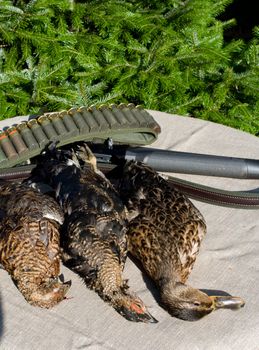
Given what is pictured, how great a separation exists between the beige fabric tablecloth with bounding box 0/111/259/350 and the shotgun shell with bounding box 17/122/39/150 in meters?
1.25

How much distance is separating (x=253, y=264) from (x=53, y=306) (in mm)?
1316

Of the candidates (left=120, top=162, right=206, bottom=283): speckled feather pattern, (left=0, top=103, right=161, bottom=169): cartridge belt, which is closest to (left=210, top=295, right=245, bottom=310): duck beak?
(left=120, top=162, right=206, bottom=283): speckled feather pattern

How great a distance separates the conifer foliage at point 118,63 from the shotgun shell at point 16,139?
1.13m

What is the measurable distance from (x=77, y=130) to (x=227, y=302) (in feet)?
6.71

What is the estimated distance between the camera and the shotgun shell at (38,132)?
506 centimetres

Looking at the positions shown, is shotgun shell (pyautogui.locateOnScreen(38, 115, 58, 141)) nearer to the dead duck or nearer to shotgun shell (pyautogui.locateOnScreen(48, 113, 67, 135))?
shotgun shell (pyautogui.locateOnScreen(48, 113, 67, 135))

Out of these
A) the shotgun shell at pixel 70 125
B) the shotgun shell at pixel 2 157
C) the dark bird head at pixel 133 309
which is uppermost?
the shotgun shell at pixel 2 157

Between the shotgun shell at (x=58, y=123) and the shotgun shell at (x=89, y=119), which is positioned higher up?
the shotgun shell at (x=58, y=123)

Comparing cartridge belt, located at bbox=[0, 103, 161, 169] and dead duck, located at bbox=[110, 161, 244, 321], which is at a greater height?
cartridge belt, located at bbox=[0, 103, 161, 169]

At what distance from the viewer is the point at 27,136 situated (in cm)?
514

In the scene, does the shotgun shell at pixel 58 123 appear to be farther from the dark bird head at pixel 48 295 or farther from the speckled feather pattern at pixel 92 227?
the dark bird head at pixel 48 295

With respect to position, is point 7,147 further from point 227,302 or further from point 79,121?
point 227,302

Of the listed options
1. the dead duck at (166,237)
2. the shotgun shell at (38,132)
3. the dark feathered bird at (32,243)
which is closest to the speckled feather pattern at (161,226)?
the dead duck at (166,237)

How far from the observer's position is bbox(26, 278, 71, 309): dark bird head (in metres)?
3.78
